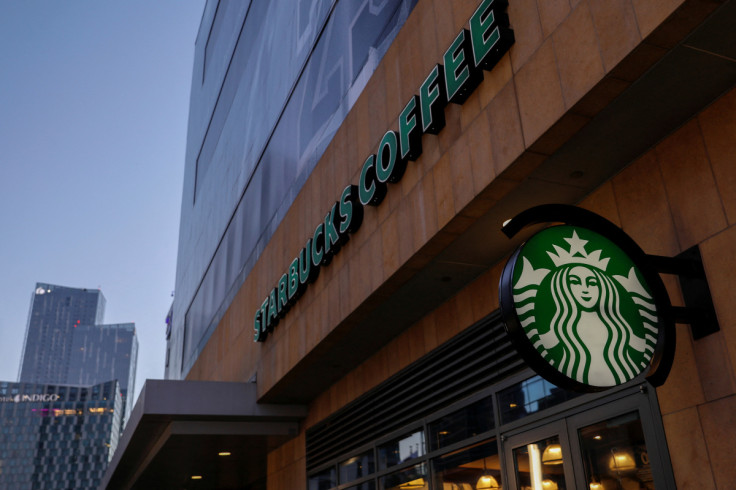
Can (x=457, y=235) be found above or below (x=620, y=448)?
above

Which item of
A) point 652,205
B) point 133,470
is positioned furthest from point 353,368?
point 133,470

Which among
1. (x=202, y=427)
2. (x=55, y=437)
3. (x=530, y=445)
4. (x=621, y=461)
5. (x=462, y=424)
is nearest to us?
(x=621, y=461)

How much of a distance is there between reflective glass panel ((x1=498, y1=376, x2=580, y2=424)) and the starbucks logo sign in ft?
6.97

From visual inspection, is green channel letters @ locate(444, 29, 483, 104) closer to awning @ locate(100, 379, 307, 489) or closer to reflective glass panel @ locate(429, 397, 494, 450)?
reflective glass panel @ locate(429, 397, 494, 450)

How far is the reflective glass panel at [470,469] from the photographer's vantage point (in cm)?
819

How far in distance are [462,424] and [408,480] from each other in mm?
1822

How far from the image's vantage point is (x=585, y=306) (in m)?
4.84

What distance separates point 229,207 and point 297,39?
288 inches

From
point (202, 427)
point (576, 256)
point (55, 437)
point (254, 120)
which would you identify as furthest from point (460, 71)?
point (55, 437)

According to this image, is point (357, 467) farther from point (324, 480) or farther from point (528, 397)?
point (528, 397)

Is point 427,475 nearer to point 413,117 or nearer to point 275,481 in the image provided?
point 413,117

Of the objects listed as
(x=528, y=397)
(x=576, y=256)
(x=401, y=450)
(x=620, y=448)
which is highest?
(x=576, y=256)

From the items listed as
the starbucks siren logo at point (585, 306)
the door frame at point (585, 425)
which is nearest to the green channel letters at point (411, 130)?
the starbucks siren logo at point (585, 306)

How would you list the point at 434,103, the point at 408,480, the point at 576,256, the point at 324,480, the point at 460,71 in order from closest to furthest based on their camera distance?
the point at 576,256, the point at 460,71, the point at 434,103, the point at 408,480, the point at 324,480
